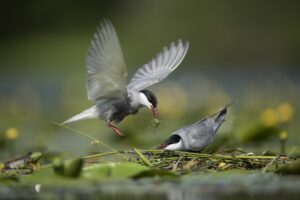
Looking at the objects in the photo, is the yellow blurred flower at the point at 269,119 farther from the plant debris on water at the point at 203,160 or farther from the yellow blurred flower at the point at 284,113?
the plant debris on water at the point at 203,160

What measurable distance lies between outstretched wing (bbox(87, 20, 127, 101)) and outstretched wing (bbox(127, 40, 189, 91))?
54 cm

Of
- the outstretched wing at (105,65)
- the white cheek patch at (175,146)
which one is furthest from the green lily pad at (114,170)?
the outstretched wing at (105,65)

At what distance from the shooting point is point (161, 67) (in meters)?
8.27

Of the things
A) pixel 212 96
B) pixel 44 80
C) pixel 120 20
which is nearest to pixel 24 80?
pixel 44 80

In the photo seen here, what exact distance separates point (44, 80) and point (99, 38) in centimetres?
969

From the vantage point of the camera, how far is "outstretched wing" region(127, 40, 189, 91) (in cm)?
808

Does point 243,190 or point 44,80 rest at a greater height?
point 44,80

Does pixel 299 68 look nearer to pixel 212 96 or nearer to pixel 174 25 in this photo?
pixel 174 25

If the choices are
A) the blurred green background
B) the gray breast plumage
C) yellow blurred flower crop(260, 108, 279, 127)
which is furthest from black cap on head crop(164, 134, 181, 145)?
the blurred green background

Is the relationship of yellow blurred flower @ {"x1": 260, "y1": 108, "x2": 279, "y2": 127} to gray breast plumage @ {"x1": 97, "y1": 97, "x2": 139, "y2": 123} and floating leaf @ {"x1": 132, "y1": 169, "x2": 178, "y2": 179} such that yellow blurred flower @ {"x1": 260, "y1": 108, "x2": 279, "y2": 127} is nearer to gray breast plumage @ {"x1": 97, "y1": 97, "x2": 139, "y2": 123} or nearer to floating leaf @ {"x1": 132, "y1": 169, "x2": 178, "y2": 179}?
gray breast plumage @ {"x1": 97, "y1": 97, "x2": 139, "y2": 123}

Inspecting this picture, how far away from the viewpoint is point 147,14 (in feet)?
57.8

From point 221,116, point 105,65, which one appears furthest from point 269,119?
point 105,65

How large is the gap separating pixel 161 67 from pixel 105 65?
4.19 feet

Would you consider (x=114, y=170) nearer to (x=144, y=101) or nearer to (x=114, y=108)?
(x=144, y=101)
